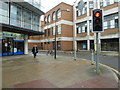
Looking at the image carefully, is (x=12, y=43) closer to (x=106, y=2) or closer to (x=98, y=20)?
(x=98, y=20)

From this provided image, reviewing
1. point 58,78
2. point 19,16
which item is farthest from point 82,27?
point 58,78

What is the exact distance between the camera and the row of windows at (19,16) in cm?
1105

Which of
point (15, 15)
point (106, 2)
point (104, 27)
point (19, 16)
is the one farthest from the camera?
point (104, 27)

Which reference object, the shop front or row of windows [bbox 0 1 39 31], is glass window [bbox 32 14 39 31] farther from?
the shop front

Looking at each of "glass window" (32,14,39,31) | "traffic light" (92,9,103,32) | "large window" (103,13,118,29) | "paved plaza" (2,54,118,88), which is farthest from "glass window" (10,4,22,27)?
"large window" (103,13,118,29)

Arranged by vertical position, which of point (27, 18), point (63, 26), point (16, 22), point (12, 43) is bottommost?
point (12, 43)

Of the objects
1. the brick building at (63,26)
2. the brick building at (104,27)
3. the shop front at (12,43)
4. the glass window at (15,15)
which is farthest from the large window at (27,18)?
the brick building at (104,27)

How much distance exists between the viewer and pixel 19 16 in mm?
13211

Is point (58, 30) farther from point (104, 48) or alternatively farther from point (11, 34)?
point (11, 34)

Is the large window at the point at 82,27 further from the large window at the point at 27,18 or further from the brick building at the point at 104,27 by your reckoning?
the large window at the point at 27,18

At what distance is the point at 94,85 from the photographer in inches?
150

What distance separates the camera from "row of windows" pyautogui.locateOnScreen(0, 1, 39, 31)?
11.0 meters

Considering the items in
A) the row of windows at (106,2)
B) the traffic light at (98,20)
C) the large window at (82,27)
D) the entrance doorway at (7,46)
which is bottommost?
the entrance doorway at (7,46)

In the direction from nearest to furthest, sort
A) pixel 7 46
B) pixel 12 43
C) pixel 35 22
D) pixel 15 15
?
pixel 15 15 → pixel 7 46 → pixel 12 43 → pixel 35 22
